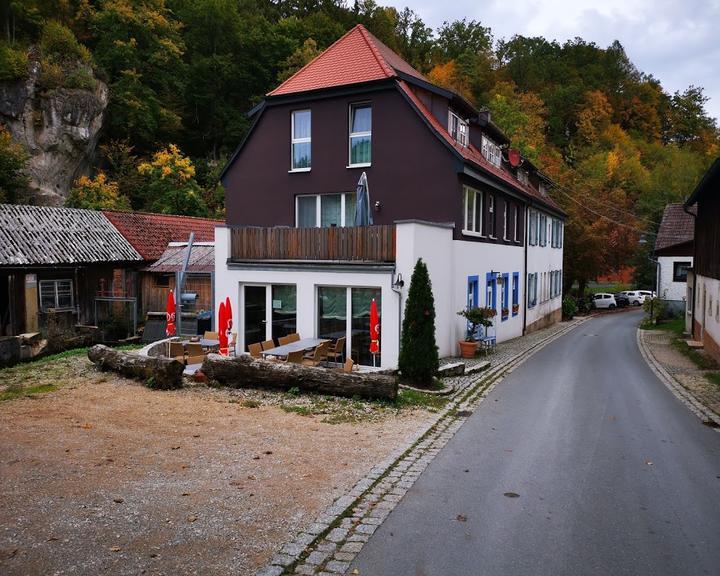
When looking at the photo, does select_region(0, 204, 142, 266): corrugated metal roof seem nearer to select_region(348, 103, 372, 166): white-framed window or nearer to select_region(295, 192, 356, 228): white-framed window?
select_region(295, 192, 356, 228): white-framed window

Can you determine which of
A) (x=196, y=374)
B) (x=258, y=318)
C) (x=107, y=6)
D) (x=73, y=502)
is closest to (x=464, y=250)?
(x=258, y=318)

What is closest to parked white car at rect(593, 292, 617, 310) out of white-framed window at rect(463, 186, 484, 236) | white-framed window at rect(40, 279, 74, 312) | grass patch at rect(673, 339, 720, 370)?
grass patch at rect(673, 339, 720, 370)

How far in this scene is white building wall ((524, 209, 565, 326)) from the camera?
28.8m

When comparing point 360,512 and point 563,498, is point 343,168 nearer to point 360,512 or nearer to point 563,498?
point 563,498

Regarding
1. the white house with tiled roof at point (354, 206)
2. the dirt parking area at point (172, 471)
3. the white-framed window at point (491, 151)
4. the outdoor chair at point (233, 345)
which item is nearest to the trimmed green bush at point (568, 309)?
the white-framed window at point (491, 151)

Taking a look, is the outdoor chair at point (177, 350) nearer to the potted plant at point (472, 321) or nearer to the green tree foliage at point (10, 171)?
the potted plant at point (472, 321)

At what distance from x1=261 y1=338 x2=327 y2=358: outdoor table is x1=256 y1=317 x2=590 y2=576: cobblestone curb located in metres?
4.42

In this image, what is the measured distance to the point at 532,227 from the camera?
1138 inches

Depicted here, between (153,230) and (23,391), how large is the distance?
50.4ft

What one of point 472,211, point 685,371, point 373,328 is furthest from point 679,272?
point 373,328

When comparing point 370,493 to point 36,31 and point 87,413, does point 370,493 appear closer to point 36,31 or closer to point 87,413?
point 87,413

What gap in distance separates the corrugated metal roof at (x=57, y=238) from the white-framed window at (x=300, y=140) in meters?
8.85

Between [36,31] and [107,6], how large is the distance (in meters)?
5.09

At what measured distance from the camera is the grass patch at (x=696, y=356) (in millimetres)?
17594
